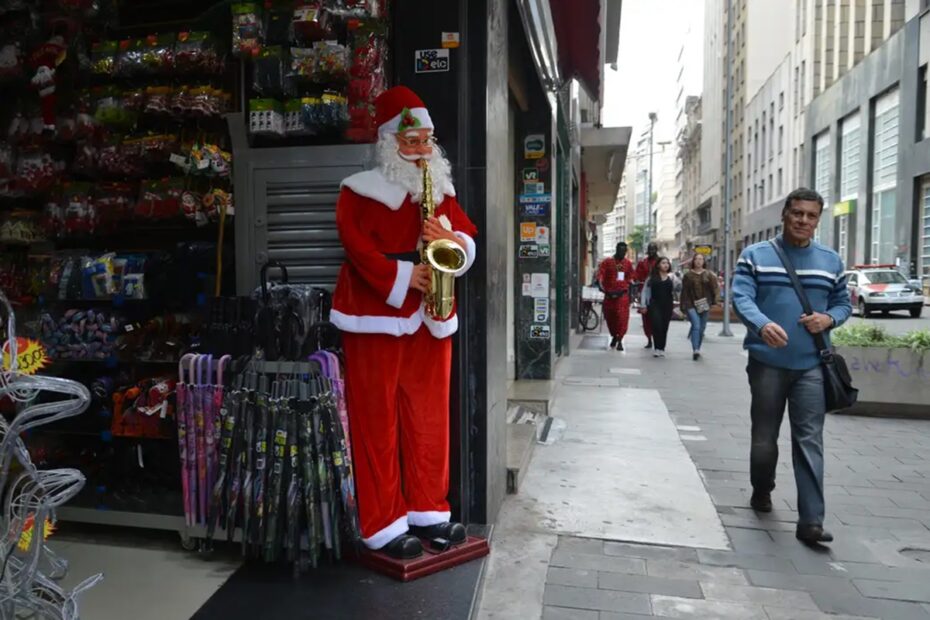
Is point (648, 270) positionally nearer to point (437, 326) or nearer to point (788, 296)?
point (788, 296)

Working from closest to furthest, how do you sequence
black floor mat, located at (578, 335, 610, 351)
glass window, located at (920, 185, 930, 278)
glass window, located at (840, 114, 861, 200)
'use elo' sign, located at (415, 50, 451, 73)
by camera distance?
'use elo' sign, located at (415, 50, 451, 73), black floor mat, located at (578, 335, 610, 351), glass window, located at (920, 185, 930, 278), glass window, located at (840, 114, 861, 200)

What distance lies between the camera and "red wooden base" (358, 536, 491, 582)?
309 centimetres

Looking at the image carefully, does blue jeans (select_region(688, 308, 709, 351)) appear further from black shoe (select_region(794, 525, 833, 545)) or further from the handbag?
black shoe (select_region(794, 525, 833, 545))

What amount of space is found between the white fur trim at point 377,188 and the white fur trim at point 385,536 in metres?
1.47

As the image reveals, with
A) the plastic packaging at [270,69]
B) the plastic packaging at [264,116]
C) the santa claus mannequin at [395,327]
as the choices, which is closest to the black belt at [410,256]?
the santa claus mannequin at [395,327]

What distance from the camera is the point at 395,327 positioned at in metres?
3.06

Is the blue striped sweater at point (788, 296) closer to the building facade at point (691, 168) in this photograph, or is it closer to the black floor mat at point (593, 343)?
the black floor mat at point (593, 343)

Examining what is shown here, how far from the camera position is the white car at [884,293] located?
68.6 ft

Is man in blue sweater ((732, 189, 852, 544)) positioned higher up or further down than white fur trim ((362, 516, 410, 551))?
higher up

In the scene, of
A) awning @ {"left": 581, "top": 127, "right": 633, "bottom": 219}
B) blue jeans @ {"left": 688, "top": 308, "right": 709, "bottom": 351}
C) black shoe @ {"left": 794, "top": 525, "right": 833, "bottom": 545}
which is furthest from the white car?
black shoe @ {"left": 794, "top": 525, "right": 833, "bottom": 545}

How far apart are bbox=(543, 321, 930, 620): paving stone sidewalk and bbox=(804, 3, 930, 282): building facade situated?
24003 mm

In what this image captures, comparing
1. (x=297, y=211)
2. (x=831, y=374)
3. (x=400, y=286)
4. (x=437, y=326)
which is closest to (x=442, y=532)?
(x=437, y=326)

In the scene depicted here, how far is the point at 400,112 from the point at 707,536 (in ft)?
9.25

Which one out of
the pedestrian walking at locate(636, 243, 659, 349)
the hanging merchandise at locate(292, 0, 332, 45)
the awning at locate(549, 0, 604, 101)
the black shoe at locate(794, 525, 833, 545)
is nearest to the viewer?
the hanging merchandise at locate(292, 0, 332, 45)
